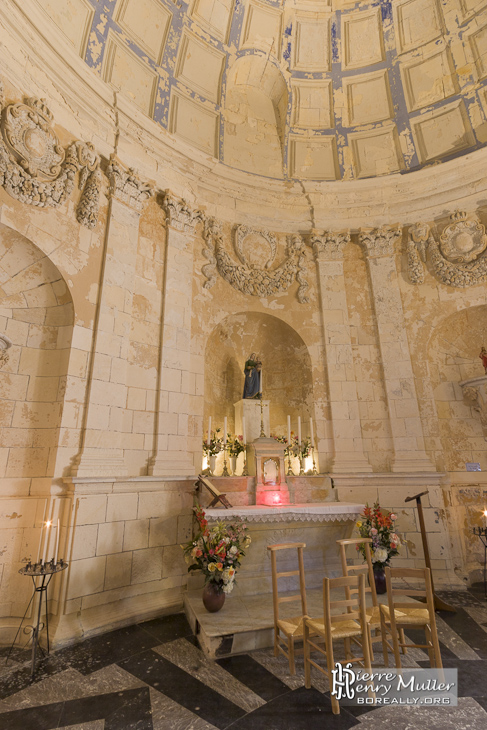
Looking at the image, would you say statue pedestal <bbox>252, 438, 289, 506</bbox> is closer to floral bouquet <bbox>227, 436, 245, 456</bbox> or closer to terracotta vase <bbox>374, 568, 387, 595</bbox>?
floral bouquet <bbox>227, 436, 245, 456</bbox>

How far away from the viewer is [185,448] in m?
7.42

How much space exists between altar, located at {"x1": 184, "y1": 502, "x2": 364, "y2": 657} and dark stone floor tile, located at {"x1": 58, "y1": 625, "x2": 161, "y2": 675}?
71 centimetres

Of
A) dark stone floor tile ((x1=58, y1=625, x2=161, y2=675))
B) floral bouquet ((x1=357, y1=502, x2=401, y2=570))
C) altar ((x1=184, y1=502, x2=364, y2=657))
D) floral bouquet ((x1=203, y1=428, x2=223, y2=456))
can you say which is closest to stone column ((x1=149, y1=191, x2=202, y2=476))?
floral bouquet ((x1=203, y1=428, x2=223, y2=456))

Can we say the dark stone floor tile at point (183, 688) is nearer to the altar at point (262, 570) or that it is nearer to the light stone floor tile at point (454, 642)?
the altar at point (262, 570)

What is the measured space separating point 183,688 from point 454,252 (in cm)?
963

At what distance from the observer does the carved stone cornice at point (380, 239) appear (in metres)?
9.71

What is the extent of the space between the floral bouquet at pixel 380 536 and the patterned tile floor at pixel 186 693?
49.1 inches

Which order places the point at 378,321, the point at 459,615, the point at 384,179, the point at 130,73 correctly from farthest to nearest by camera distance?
the point at 384,179
the point at 378,321
the point at 130,73
the point at 459,615

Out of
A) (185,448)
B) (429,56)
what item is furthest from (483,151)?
(185,448)

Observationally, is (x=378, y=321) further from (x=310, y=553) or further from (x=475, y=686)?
(x=475, y=686)

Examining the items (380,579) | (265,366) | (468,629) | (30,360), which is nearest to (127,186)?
(30,360)

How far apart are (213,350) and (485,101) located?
8908mm

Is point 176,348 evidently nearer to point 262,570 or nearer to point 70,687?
point 262,570

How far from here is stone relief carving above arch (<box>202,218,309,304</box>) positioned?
29.2ft
